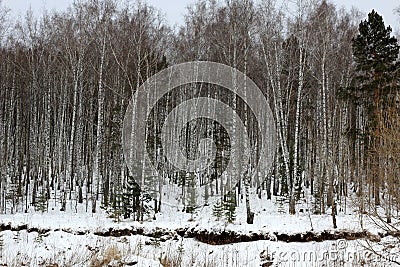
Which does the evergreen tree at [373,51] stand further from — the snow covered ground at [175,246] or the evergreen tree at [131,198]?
the evergreen tree at [131,198]

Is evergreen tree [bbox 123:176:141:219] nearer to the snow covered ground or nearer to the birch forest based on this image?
the birch forest

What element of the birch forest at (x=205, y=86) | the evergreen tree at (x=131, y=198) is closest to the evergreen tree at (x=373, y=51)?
the birch forest at (x=205, y=86)

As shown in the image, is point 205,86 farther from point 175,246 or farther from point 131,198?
point 175,246

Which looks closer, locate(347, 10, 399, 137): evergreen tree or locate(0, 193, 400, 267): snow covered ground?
locate(0, 193, 400, 267): snow covered ground

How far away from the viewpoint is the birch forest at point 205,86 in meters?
15.8

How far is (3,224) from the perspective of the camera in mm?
13008

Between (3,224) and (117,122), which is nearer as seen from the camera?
(3,224)

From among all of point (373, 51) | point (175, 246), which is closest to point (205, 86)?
point (373, 51)

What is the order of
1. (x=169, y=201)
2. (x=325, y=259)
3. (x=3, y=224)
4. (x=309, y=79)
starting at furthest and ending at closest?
(x=309, y=79), (x=169, y=201), (x=3, y=224), (x=325, y=259)

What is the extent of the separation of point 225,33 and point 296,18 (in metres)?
3.31

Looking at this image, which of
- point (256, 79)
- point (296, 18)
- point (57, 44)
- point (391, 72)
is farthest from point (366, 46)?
point (57, 44)

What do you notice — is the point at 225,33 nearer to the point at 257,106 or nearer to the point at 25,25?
the point at 257,106

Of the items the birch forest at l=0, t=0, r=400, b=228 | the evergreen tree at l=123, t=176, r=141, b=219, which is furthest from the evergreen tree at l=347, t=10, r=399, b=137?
the evergreen tree at l=123, t=176, r=141, b=219

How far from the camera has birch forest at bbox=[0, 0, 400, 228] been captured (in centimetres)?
1582
